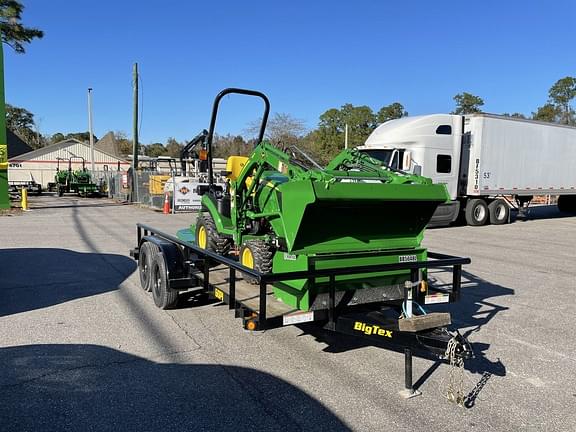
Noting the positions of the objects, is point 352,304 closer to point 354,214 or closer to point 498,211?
point 354,214

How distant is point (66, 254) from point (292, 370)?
753cm

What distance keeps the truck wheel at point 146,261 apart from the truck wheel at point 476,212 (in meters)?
13.4

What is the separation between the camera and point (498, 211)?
59.6 ft

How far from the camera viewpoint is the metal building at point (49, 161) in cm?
4847

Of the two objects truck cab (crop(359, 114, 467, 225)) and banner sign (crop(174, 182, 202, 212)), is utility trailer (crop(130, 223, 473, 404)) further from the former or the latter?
banner sign (crop(174, 182, 202, 212))

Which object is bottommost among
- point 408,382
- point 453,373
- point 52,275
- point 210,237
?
point 52,275

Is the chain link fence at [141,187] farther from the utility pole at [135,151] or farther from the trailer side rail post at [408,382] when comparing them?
the trailer side rail post at [408,382]

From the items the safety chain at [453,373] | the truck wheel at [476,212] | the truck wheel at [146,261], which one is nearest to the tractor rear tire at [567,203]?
the truck wheel at [476,212]

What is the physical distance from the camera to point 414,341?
3631 mm

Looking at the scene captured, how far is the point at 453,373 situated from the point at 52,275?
22.0 ft

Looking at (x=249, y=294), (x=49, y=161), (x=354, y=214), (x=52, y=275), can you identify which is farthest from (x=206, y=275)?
(x=49, y=161)

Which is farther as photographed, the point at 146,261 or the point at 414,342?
the point at 146,261

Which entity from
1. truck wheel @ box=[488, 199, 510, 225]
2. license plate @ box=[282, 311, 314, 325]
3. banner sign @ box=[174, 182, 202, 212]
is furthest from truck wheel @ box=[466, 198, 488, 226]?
license plate @ box=[282, 311, 314, 325]

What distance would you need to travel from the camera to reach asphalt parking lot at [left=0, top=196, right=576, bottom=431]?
3.35 metres
